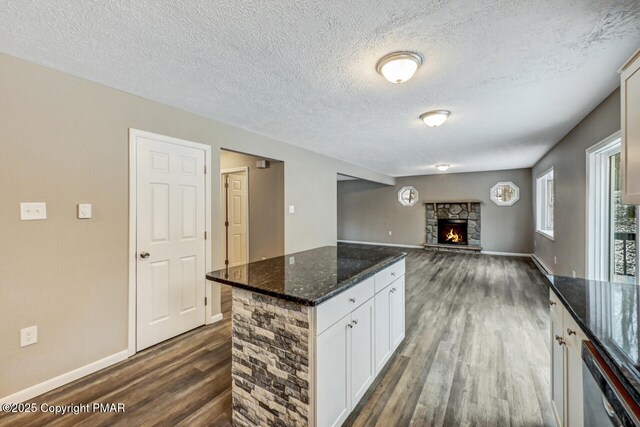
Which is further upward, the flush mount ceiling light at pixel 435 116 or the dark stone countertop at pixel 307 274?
the flush mount ceiling light at pixel 435 116

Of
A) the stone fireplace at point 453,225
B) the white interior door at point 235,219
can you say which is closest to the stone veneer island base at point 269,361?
the white interior door at point 235,219

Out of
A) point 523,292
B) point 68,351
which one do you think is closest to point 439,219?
point 523,292

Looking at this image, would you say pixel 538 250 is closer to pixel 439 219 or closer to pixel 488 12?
pixel 439 219

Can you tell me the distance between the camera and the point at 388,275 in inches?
89.4

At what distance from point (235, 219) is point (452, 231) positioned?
6.40m

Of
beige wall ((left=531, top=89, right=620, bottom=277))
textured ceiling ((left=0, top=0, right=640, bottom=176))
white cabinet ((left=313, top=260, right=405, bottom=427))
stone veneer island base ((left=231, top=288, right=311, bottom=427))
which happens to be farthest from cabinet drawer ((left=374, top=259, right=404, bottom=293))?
beige wall ((left=531, top=89, right=620, bottom=277))

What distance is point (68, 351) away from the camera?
2.14m

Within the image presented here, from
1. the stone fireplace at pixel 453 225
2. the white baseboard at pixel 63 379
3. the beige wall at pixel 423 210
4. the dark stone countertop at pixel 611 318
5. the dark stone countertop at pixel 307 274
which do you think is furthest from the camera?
the stone fireplace at pixel 453 225

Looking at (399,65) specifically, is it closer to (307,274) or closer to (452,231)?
(307,274)

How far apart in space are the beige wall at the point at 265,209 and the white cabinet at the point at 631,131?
142 inches

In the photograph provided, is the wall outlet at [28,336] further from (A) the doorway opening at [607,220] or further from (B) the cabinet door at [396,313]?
(A) the doorway opening at [607,220]

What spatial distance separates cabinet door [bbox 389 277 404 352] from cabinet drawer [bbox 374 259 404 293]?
0.22 feet

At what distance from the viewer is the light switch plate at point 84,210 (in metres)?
2.20

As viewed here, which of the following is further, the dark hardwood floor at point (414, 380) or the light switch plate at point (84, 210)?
the light switch plate at point (84, 210)
